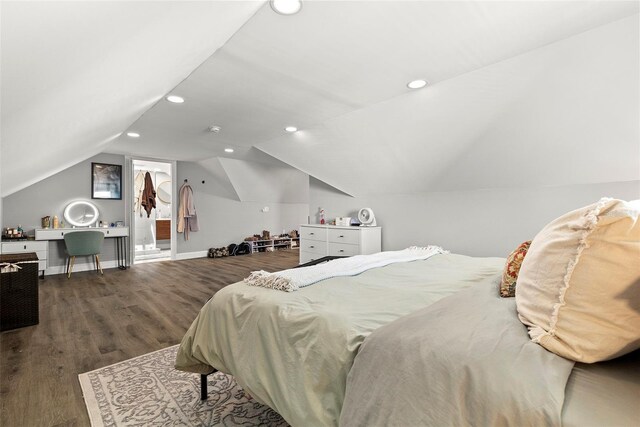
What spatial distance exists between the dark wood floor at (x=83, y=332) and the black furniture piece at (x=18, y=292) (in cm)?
10

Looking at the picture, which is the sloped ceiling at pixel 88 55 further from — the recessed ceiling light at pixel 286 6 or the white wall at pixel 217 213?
the white wall at pixel 217 213

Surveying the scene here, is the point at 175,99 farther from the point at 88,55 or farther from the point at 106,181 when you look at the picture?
the point at 106,181

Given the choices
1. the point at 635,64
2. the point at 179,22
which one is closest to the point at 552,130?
the point at 635,64

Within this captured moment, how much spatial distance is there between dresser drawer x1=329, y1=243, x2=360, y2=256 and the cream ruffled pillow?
3417 mm

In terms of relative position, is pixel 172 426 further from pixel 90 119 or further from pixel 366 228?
pixel 366 228

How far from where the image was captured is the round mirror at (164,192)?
7949 millimetres

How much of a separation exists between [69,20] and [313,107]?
2.41 meters

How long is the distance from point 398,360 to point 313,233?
400 cm

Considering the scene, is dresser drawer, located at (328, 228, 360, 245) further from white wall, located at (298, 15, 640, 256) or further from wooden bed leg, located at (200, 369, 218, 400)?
wooden bed leg, located at (200, 369, 218, 400)

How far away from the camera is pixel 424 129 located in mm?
3100

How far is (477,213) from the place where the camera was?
3543mm

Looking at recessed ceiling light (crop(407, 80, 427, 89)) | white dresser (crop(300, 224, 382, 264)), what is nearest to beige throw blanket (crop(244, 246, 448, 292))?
recessed ceiling light (crop(407, 80, 427, 89))

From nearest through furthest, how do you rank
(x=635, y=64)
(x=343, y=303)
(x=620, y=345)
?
(x=620, y=345)
(x=343, y=303)
(x=635, y=64)

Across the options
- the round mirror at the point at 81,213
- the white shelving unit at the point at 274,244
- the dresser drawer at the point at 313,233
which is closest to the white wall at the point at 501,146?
the dresser drawer at the point at 313,233
